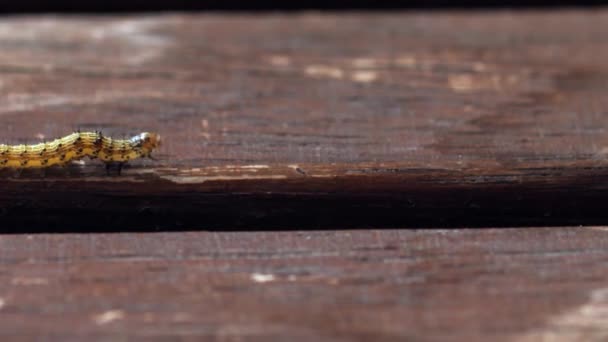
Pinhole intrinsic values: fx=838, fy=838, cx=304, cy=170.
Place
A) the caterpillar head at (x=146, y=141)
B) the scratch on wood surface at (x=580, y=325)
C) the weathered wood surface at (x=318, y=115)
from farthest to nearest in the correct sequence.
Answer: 1. the caterpillar head at (x=146, y=141)
2. the weathered wood surface at (x=318, y=115)
3. the scratch on wood surface at (x=580, y=325)

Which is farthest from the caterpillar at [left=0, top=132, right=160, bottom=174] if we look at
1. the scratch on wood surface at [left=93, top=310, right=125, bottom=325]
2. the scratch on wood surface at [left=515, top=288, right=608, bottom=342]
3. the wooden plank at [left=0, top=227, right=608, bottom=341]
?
the scratch on wood surface at [left=515, top=288, right=608, bottom=342]

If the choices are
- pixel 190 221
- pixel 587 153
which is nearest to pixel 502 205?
pixel 587 153

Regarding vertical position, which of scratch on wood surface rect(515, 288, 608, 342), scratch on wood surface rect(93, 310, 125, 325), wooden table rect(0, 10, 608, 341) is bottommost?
scratch on wood surface rect(515, 288, 608, 342)

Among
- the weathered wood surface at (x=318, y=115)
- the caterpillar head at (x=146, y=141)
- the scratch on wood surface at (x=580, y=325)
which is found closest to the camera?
the scratch on wood surface at (x=580, y=325)

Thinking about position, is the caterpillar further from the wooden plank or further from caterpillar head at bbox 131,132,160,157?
the wooden plank

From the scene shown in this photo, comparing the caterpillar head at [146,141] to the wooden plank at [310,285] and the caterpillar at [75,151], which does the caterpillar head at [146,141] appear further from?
the wooden plank at [310,285]

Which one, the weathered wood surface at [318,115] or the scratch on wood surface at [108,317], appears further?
the weathered wood surface at [318,115]

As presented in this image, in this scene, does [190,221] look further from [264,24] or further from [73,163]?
[264,24]

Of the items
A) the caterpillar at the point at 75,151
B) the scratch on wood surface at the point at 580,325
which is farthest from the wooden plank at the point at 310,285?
the caterpillar at the point at 75,151

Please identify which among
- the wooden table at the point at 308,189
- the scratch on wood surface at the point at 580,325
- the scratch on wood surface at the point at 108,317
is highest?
the wooden table at the point at 308,189
